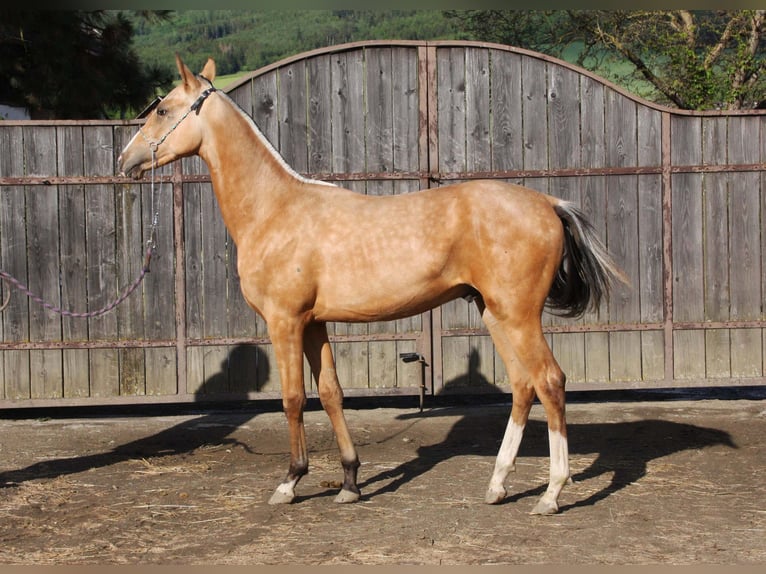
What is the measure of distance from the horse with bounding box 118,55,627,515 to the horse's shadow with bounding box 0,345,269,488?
1.78 metres

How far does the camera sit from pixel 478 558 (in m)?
4.20

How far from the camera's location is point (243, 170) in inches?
218

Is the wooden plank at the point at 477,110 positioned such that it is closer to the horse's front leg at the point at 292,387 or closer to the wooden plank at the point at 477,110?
the wooden plank at the point at 477,110

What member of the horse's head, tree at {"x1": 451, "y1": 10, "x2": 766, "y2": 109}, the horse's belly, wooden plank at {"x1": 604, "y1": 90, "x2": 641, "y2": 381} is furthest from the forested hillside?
the horse's belly

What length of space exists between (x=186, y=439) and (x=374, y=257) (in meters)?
2.83

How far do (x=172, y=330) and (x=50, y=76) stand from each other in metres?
5.54

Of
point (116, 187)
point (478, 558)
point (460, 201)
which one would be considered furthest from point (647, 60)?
point (478, 558)

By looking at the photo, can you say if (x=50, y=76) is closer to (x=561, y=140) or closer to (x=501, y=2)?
(x=561, y=140)

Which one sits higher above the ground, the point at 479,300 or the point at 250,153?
the point at 250,153

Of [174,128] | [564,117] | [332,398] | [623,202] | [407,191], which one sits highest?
[564,117]

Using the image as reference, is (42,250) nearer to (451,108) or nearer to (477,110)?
(451,108)

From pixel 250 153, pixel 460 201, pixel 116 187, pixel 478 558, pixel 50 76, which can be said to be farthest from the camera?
pixel 50 76

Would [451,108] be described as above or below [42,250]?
above

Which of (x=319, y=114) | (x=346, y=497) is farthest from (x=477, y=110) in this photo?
(x=346, y=497)
